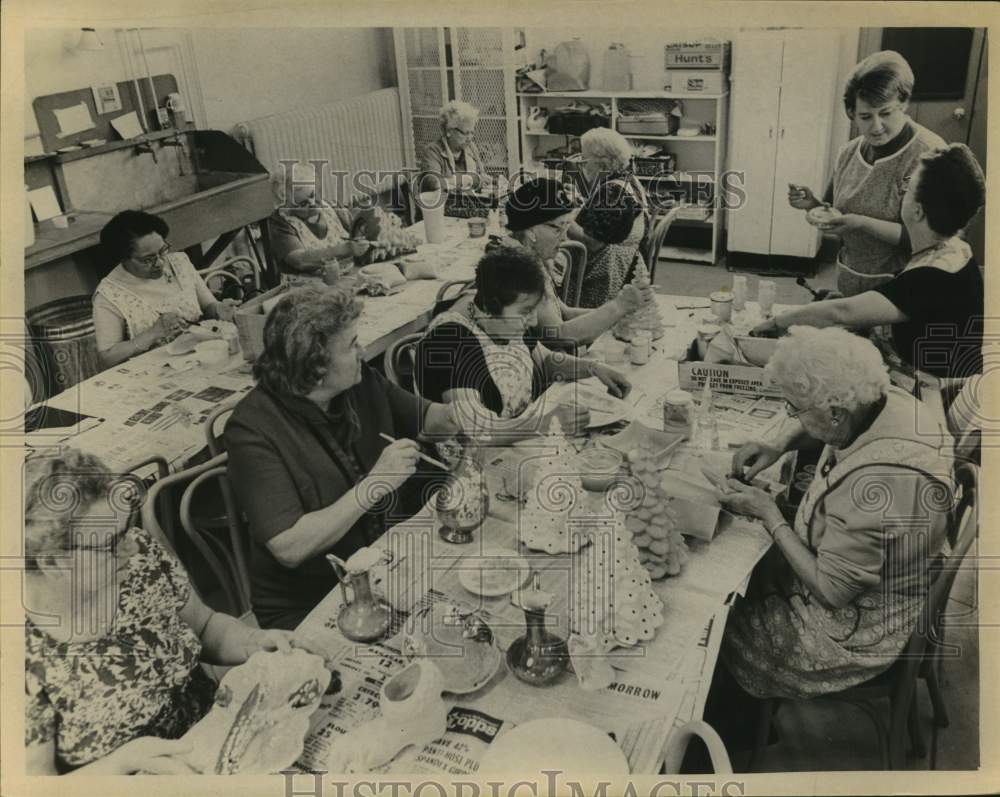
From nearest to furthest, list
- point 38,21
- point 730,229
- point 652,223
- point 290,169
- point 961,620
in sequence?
1. point 38,21
2. point 961,620
3. point 730,229
4. point 290,169
5. point 652,223

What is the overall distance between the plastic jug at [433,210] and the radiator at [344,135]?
134 millimetres

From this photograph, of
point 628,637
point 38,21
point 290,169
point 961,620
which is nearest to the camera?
point 628,637

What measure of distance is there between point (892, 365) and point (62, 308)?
1.73 metres

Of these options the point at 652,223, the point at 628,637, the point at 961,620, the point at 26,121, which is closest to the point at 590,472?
the point at 628,637

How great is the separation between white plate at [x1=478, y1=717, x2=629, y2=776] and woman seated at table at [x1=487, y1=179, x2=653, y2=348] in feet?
3.77

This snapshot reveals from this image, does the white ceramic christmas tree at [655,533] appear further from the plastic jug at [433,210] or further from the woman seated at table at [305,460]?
the plastic jug at [433,210]

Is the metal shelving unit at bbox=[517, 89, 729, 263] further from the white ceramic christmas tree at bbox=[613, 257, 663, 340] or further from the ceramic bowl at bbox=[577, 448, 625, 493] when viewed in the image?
the ceramic bowl at bbox=[577, 448, 625, 493]

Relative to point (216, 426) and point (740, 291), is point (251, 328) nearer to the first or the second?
point (216, 426)

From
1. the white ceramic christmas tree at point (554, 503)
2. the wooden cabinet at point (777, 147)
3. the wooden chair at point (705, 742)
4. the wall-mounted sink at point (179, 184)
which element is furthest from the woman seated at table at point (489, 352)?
the wooden chair at point (705, 742)

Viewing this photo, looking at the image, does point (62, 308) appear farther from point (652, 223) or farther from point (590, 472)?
point (652, 223)

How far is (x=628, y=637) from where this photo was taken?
129cm

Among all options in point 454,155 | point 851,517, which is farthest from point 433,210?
point 851,517

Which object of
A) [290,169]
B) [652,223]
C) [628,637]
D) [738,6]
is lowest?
[628,637]

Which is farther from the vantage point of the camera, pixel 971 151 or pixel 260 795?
pixel 971 151
